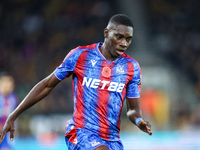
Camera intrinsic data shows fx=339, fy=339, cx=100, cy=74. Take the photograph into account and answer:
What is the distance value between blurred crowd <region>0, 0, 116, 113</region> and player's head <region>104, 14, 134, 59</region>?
10.3m

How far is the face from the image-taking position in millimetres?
3639

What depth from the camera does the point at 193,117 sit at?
42.3 feet

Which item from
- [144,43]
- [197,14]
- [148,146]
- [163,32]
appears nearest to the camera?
[148,146]

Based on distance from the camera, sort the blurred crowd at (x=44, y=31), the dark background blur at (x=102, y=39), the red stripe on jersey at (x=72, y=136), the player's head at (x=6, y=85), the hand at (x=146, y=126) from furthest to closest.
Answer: the blurred crowd at (x=44, y=31) < the dark background blur at (x=102, y=39) < the player's head at (x=6, y=85) < the red stripe on jersey at (x=72, y=136) < the hand at (x=146, y=126)

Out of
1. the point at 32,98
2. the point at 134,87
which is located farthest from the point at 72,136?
the point at 134,87

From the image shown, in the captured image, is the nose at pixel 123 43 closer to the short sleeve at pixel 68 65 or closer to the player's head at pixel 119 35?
Result: the player's head at pixel 119 35

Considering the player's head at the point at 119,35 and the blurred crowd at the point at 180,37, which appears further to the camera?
the blurred crowd at the point at 180,37

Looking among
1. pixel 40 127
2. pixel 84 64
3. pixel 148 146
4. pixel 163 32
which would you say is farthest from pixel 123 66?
pixel 163 32

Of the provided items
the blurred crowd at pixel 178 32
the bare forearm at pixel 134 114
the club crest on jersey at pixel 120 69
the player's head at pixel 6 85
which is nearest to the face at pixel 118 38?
the club crest on jersey at pixel 120 69

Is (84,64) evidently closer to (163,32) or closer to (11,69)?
(11,69)

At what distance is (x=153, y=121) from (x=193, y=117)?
62.6 inches

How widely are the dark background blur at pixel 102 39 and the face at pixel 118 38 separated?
8.81m

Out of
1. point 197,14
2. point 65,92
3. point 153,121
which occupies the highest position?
point 197,14

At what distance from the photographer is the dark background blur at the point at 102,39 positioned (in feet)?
44.1
